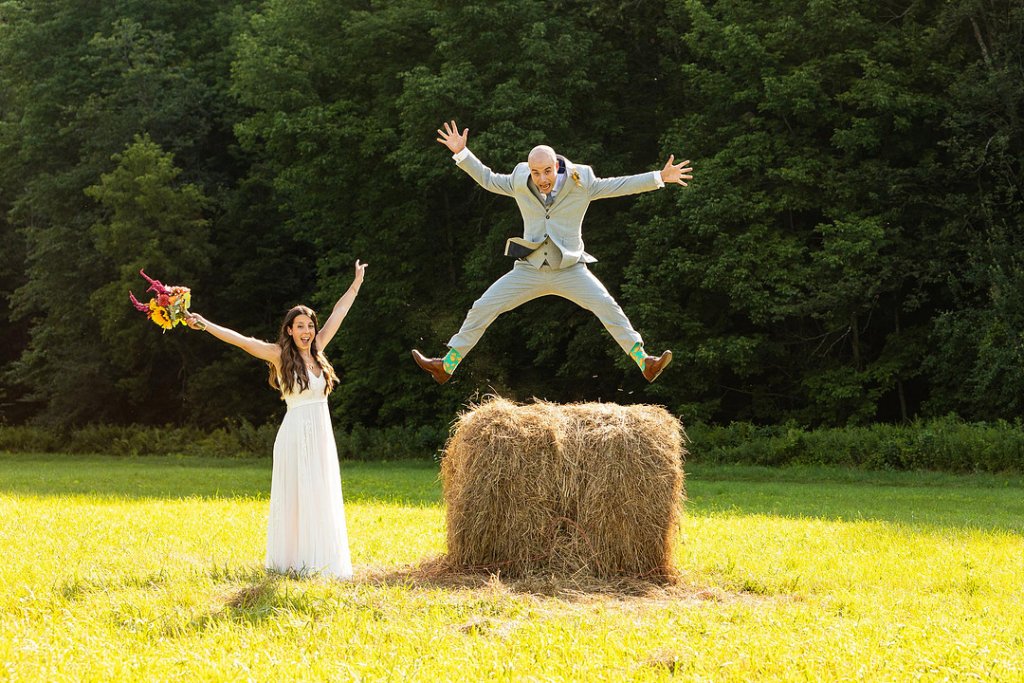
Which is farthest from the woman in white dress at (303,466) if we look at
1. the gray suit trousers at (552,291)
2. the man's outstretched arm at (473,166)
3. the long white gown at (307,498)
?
the man's outstretched arm at (473,166)

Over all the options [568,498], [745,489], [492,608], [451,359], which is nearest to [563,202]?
[451,359]

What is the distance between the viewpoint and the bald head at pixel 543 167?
30.6 ft

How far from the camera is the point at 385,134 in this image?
2914 centimetres

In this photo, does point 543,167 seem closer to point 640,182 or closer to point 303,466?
point 640,182

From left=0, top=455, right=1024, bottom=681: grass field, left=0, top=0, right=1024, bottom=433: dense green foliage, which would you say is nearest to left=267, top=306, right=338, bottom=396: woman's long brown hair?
left=0, top=455, right=1024, bottom=681: grass field

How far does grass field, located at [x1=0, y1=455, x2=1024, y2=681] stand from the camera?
6551mm

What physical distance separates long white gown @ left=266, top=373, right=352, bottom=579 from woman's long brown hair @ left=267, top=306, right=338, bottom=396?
8cm

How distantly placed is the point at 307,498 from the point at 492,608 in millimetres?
1975

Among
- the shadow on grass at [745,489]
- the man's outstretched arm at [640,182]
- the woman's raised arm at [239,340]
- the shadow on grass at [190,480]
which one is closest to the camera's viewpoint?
the woman's raised arm at [239,340]

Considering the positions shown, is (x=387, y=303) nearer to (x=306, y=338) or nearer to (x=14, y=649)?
(x=306, y=338)

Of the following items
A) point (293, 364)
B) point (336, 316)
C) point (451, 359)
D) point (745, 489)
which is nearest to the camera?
point (293, 364)

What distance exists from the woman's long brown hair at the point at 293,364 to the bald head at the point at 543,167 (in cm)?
208

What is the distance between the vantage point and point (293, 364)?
954 cm

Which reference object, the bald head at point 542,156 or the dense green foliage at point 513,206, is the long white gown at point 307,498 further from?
the dense green foliage at point 513,206
